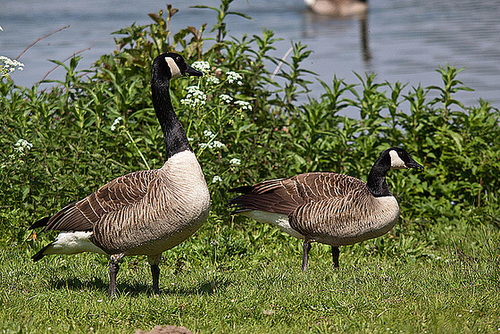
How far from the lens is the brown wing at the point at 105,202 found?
19.6 ft

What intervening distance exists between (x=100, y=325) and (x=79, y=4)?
120ft

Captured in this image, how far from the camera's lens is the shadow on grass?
6199 mm

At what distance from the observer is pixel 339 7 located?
33.8 metres

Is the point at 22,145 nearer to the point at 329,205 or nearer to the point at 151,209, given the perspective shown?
the point at 151,209

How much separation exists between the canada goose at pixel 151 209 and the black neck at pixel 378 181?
2434 mm

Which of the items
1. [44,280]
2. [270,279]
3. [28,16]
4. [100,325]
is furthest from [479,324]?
[28,16]

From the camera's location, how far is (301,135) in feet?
30.5

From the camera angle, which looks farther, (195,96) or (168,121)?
(195,96)

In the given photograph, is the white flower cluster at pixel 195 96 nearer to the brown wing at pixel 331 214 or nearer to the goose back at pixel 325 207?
the goose back at pixel 325 207

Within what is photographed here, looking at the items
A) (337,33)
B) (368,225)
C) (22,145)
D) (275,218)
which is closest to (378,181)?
(368,225)

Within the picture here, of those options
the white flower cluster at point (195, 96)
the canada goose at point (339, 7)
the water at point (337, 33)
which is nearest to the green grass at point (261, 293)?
the white flower cluster at point (195, 96)

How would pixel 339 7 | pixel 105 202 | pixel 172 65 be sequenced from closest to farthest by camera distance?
pixel 105 202, pixel 172 65, pixel 339 7

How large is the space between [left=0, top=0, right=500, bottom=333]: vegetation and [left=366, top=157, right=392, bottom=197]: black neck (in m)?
0.87

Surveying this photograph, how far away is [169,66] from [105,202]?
1456mm
